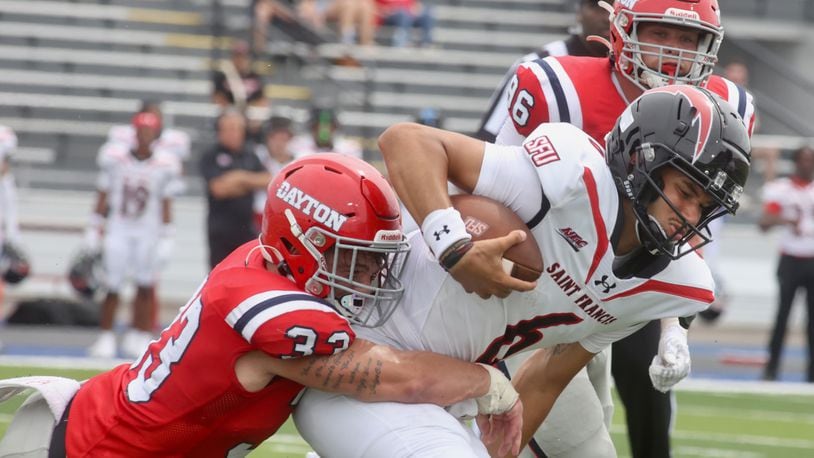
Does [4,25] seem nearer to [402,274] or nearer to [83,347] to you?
[83,347]

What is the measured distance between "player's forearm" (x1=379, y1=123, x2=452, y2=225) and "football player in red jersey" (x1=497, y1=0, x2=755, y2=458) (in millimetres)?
737

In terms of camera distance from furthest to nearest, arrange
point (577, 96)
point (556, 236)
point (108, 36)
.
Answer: point (108, 36) → point (577, 96) → point (556, 236)

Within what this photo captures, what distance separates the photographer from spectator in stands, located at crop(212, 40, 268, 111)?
457 inches

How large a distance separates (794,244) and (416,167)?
7303 mm

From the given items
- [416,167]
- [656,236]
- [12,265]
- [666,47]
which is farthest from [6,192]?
[656,236]

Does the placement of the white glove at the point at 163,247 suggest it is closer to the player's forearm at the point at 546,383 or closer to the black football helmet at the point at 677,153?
the player's forearm at the point at 546,383

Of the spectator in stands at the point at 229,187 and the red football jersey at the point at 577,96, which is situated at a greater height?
the red football jersey at the point at 577,96

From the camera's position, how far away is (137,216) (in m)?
9.96

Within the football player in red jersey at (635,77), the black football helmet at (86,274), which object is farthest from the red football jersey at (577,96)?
the black football helmet at (86,274)

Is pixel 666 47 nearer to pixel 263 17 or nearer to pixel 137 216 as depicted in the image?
pixel 137 216

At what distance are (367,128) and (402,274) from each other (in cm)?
1062

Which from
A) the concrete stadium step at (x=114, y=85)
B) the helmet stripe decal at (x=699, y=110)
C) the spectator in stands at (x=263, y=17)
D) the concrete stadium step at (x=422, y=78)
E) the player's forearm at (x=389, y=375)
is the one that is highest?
the helmet stripe decal at (x=699, y=110)

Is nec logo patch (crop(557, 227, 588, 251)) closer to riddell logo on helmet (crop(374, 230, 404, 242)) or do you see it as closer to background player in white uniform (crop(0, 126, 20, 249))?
riddell logo on helmet (crop(374, 230, 404, 242))

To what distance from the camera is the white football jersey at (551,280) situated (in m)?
3.18
